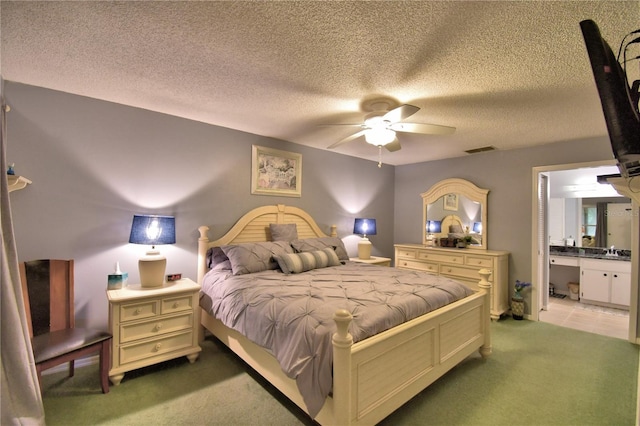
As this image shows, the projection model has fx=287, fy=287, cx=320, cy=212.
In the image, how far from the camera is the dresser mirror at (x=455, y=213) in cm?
445

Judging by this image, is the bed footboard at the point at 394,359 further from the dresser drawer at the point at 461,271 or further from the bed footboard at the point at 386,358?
the dresser drawer at the point at 461,271

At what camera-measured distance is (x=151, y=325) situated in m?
2.42

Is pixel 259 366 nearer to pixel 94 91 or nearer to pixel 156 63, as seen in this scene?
pixel 156 63

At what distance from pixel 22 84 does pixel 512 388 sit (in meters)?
4.65

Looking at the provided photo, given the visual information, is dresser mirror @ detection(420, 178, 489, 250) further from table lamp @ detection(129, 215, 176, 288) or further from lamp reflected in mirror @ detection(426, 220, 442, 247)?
table lamp @ detection(129, 215, 176, 288)

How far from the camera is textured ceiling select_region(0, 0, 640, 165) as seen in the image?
1483 millimetres

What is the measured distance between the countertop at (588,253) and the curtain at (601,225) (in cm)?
15

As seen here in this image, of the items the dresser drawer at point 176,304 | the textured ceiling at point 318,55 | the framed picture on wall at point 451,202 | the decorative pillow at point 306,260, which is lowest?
the dresser drawer at point 176,304

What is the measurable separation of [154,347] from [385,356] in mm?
1937

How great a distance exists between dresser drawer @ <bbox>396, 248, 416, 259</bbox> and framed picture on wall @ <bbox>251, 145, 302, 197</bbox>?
2070mm

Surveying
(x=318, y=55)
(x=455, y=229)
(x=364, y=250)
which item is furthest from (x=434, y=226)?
(x=318, y=55)

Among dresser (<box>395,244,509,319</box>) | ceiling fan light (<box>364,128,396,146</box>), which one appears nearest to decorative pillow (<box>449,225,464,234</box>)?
dresser (<box>395,244,509,319</box>)

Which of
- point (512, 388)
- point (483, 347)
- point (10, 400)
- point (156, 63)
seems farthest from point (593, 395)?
point (156, 63)

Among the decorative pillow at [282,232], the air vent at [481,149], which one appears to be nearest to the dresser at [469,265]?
the air vent at [481,149]
